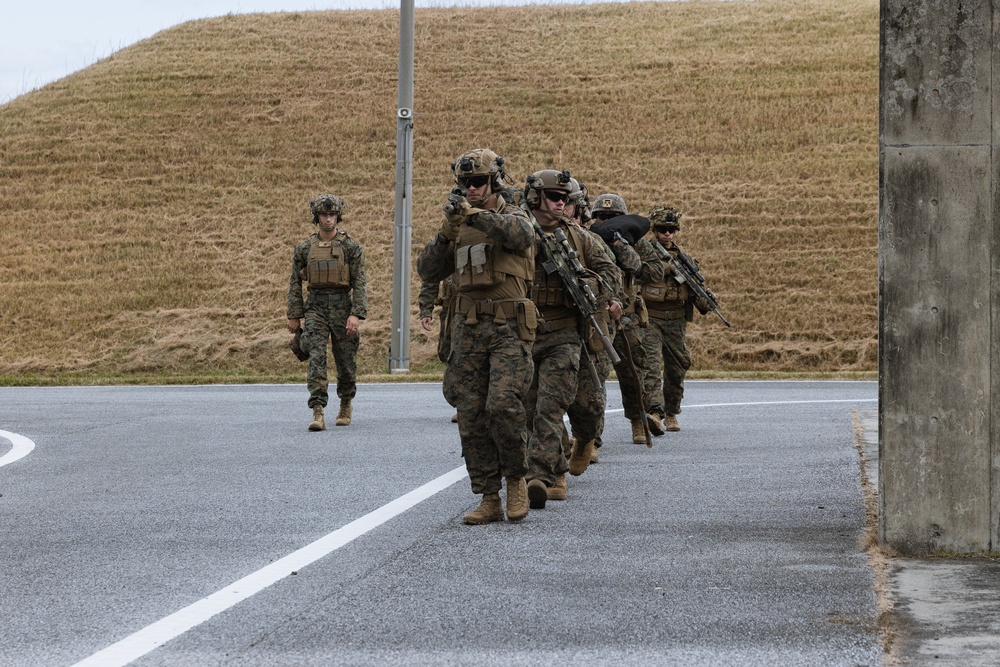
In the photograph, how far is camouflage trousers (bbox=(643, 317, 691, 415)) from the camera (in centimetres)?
1352

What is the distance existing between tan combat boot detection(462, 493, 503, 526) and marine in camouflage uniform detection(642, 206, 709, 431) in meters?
5.30

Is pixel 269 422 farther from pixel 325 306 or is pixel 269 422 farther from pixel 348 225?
pixel 348 225

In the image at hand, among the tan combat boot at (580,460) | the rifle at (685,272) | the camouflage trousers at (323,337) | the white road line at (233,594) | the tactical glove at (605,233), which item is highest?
the tactical glove at (605,233)

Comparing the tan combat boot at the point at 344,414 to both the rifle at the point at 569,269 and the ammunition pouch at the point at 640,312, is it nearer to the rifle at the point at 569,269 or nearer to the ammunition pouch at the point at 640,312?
the ammunition pouch at the point at 640,312

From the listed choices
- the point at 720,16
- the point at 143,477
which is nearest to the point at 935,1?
the point at 143,477

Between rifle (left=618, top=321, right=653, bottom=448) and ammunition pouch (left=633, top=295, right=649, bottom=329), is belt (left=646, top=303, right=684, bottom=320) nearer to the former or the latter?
ammunition pouch (left=633, top=295, right=649, bottom=329)

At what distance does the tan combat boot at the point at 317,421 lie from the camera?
14117mm

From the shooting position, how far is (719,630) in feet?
18.2

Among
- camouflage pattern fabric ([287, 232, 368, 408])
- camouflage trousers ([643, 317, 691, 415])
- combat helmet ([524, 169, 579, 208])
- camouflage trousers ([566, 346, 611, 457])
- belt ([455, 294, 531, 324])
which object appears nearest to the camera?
belt ([455, 294, 531, 324])

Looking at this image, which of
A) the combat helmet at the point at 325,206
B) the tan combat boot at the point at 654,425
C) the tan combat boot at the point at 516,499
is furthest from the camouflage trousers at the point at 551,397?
the combat helmet at the point at 325,206

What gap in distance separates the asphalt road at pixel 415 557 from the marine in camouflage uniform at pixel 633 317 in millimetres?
330

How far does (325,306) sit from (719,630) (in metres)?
9.23

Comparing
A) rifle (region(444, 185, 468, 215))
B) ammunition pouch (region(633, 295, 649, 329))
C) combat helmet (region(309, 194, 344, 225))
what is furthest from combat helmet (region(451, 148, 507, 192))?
combat helmet (region(309, 194, 344, 225))

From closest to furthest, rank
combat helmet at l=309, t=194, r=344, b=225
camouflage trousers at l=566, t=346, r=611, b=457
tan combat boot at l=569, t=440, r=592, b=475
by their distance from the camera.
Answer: camouflage trousers at l=566, t=346, r=611, b=457
tan combat boot at l=569, t=440, r=592, b=475
combat helmet at l=309, t=194, r=344, b=225
